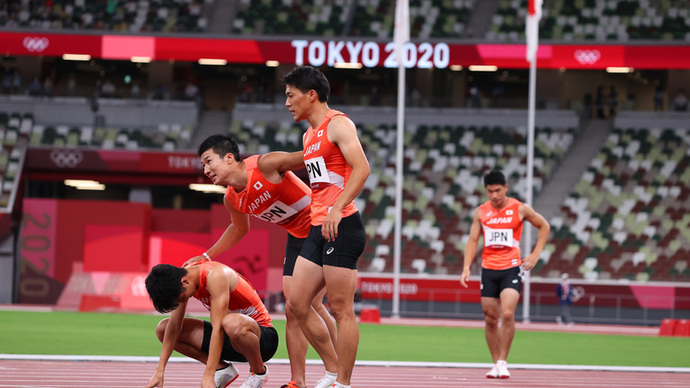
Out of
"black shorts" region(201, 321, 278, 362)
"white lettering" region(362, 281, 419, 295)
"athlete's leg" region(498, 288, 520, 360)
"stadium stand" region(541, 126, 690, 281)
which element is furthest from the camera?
"stadium stand" region(541, 126, 690, 281)

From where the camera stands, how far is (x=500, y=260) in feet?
35.2

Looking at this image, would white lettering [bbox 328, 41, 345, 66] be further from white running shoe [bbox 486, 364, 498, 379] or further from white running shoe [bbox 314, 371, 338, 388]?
white running shoe [bbox 314, 371, 338, 388]

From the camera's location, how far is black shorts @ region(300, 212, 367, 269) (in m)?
6.75

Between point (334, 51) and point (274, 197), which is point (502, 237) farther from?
point (334, 51)

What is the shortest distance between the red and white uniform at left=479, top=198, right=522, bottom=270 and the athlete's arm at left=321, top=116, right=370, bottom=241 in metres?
4.44

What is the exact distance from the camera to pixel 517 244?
10836 mm

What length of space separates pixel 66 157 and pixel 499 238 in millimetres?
22256

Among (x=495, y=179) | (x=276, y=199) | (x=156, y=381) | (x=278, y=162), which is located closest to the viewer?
(x=156, y=381)

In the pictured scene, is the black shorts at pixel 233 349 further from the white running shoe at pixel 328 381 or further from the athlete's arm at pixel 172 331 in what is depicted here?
the white running shoe at pixel 328 381

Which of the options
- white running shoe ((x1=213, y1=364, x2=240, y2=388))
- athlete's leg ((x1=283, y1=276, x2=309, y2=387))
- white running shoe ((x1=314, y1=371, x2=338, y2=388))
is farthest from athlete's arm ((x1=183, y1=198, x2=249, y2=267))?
white running shoe ((x1=314, y1=371, x2=338, y2=388))

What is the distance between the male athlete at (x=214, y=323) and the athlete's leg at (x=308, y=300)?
0.36 meters

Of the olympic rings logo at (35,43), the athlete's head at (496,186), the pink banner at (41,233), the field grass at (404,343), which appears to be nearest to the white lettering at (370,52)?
the olympic rings logo at (35,43)

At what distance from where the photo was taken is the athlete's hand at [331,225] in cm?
651

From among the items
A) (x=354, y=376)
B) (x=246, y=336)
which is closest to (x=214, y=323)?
(x=246, y=336)
